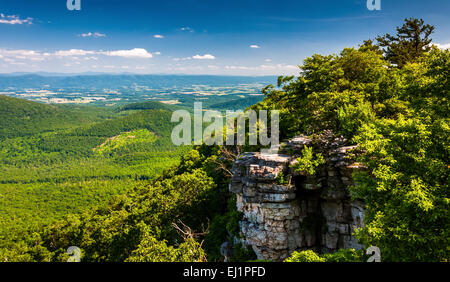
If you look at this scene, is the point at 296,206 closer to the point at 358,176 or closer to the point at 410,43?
the point at 358,176

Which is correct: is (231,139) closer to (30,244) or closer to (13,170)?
(30,244)

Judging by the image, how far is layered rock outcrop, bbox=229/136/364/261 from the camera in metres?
20.1

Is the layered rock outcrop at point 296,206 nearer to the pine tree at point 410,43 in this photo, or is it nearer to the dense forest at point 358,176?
the dense forest at point 358,176

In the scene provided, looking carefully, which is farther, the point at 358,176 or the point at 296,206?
the point at 296,206

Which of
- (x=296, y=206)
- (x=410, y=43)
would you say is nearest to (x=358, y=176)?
(x=296, y=206)

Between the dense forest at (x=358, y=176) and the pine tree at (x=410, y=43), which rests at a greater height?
Answer: the pine tree at (x=410, y=43)

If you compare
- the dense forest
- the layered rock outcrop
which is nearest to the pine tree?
the dense forest

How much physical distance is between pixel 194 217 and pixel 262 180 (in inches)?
498

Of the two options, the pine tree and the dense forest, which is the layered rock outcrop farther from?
the pine tree

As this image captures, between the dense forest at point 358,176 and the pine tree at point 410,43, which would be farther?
the pine tree at point 410,43

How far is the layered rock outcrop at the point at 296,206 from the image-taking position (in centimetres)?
2008

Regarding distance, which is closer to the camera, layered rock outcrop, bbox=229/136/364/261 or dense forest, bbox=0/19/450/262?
dense forest, bbox=0/19/450/262

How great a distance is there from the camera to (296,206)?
2116 cm

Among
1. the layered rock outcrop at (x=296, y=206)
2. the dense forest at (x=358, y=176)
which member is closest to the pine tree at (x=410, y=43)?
the dense forest at (x=358, y=176)
